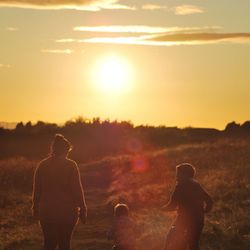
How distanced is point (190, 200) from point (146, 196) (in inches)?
504

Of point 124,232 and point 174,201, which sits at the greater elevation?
point 174,201

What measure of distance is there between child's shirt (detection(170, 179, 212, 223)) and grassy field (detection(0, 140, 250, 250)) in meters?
3.10

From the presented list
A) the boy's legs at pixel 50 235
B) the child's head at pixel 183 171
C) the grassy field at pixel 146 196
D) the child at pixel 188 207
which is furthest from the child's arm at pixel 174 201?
the grassy field at pixel 146 196

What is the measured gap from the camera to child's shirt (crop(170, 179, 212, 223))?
1103cm

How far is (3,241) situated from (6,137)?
51.2m

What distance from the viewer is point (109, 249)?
15.3 m

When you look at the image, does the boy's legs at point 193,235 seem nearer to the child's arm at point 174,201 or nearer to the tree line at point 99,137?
the child's arm at point 174,201

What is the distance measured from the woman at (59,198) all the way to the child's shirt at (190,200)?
1.69 m

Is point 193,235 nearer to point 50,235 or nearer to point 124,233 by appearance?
point 124,233

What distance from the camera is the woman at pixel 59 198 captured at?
10.0m

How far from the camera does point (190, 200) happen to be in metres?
11.0

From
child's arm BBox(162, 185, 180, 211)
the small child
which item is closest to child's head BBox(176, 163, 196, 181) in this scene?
child's arm BBox(162, 185, 180, 211)

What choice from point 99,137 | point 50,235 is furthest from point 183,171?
Answer: point 99,137

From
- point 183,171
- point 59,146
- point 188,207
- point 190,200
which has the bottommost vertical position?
point 188,207
